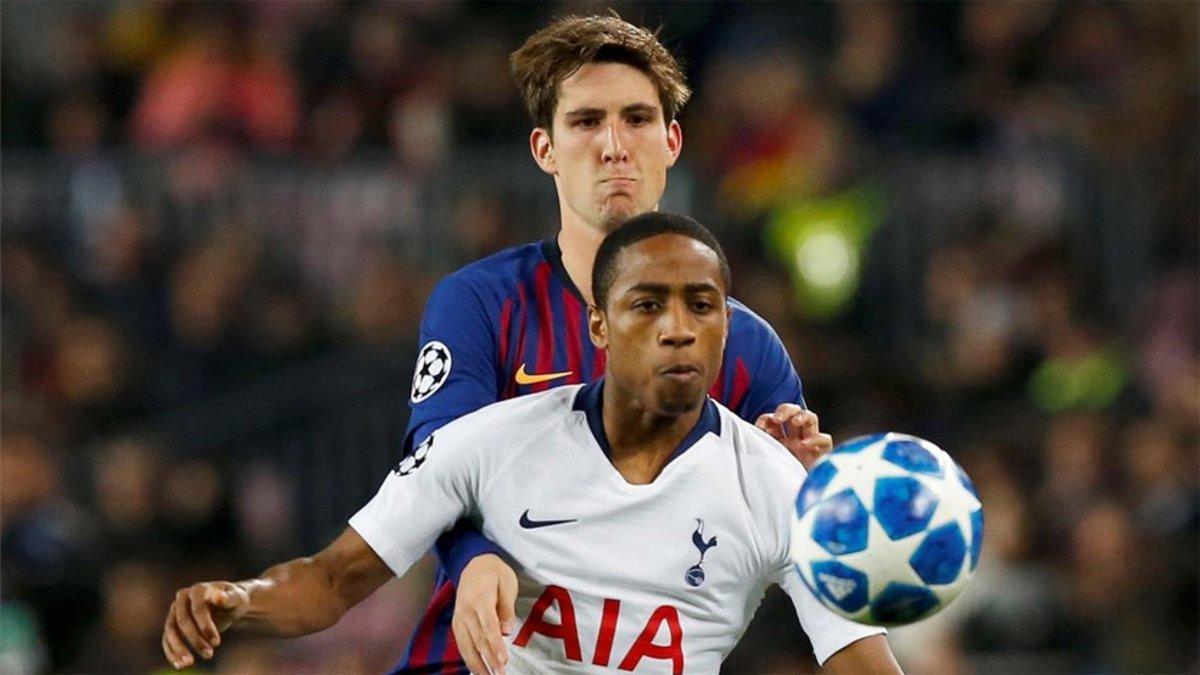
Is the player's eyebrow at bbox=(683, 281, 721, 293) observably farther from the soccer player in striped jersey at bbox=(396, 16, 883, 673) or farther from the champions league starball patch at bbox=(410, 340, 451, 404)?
the champions league starball patch at bbox=(410, 340, 451, 404)

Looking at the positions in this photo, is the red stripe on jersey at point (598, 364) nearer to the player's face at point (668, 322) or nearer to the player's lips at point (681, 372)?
the player's face at point (668, 322)

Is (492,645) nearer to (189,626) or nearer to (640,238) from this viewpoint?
(189,626)

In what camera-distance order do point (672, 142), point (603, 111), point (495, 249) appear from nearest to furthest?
point (603, 111) → point (672, 142) → point (495, 249)

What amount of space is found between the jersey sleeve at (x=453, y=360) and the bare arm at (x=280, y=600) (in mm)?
425

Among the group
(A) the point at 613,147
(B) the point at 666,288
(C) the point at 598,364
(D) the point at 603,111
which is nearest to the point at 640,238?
(B) the point at 666,288

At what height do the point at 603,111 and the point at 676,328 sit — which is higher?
the point at 603,111

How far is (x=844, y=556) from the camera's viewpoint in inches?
182

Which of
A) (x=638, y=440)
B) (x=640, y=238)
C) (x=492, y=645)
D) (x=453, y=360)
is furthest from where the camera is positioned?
(x=453, y=360)

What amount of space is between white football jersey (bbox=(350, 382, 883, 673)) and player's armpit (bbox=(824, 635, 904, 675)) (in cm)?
3

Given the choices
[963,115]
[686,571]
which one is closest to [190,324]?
[963,115]

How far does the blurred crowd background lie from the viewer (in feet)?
33.4

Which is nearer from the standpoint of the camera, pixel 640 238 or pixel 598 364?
pixel 640 238

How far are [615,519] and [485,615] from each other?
1.47 ft

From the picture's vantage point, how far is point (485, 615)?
462 centimetres
